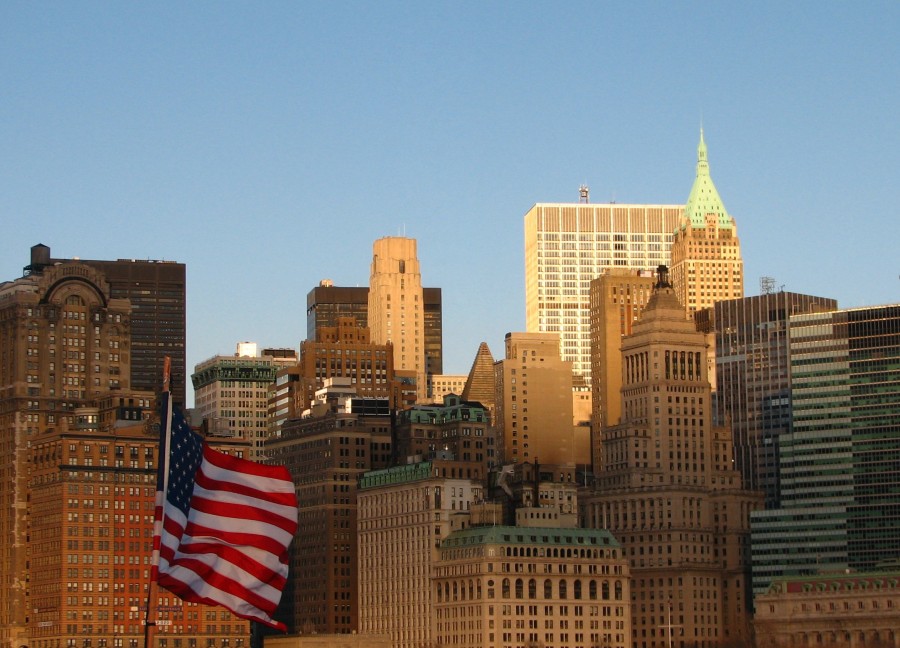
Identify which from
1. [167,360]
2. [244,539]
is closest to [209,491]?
[244,539]

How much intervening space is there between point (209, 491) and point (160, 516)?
279 cm

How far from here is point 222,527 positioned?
89.7 m

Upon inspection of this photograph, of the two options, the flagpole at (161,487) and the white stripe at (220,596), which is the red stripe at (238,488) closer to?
the flagpole at (161,487)

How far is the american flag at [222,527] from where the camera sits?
88750 mm

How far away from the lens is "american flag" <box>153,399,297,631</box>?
88750 mm

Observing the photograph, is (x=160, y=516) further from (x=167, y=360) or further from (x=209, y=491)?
(x=167, y=360)

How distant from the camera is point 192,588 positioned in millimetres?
89500

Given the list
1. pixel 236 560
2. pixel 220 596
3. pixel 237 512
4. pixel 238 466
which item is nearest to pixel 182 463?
pixel 238 466

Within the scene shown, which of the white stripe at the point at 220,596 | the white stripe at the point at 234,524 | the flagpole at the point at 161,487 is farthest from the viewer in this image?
the white stripe at the point at 234,524

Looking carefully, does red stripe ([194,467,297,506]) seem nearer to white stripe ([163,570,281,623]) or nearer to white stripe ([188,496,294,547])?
white stripe ([188,496,294,547])

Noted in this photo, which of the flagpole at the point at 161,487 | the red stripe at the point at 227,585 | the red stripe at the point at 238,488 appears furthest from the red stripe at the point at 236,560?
the red stripe at the point at 238,488

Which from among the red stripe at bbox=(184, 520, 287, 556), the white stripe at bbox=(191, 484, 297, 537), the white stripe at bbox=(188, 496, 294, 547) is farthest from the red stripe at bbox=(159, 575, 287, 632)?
the white stripe at bbox=(191, 484, 297, 537)

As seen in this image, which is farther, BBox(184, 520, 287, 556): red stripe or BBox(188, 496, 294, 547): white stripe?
BBox(188, 496, 294, 547): white stripe

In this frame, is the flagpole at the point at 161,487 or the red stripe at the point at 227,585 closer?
the flagpole at the point at 161,487
